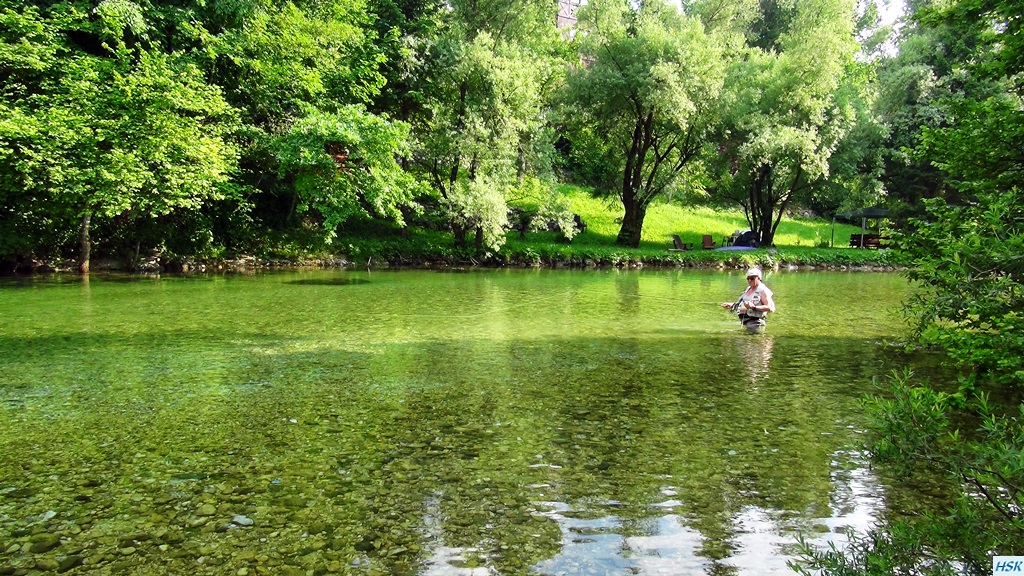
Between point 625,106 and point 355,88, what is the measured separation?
1557 cm

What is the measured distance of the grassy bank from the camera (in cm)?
3353

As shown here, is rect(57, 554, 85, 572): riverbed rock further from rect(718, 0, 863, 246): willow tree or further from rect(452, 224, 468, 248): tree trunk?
rect(718, 0, 863, 246): willow tree

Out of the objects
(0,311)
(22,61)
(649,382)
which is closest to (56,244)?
(22,61)

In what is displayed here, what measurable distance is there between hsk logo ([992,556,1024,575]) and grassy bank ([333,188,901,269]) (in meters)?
27.4

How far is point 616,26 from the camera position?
37.4 m

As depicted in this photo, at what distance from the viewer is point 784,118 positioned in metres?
38.8

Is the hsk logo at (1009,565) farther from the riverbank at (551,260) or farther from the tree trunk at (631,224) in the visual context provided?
the tree trunk at (631,224)

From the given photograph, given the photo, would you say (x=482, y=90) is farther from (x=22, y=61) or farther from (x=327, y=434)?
(x=327, y=434)

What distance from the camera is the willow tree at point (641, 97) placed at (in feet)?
118

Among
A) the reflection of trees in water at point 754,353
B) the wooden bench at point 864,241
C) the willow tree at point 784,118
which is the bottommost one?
the reflection of trees in water at point 754,353

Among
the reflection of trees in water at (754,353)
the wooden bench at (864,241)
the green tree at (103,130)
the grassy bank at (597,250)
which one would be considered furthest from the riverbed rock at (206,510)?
the wooden bench at (864,241)

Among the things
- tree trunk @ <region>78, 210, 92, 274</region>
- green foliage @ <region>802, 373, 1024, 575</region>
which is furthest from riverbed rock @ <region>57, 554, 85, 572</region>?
tree trunk @ <region>78, 210, 92, 274</region>

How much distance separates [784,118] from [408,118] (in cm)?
2255

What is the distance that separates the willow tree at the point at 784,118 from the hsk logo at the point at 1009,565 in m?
37.3
